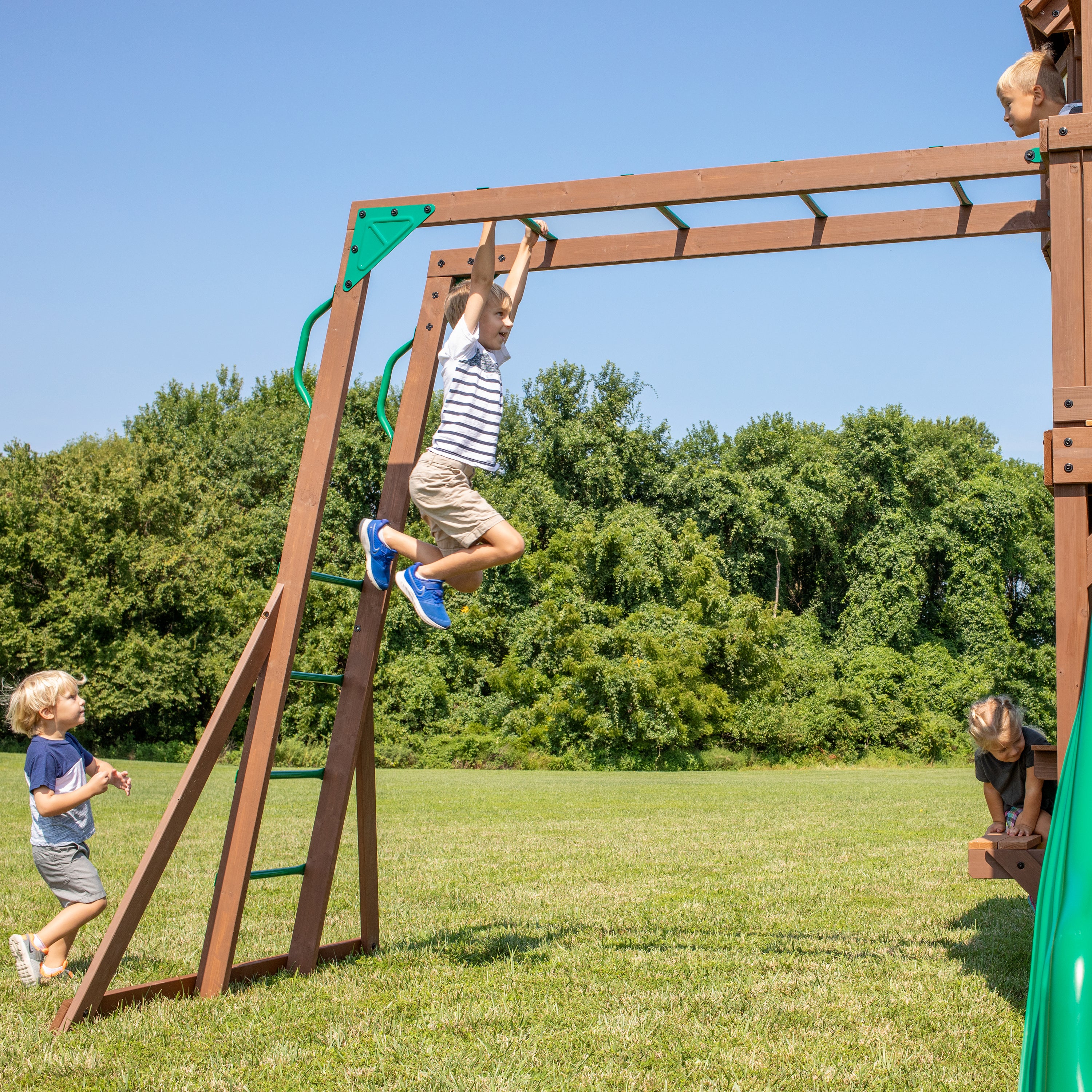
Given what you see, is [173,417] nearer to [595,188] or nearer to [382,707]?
[382,707]

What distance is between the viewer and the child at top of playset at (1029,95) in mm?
5758

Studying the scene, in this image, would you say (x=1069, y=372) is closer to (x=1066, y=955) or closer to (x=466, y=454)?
(x=466, y=454)

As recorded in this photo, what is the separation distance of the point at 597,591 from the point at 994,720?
30980 mm

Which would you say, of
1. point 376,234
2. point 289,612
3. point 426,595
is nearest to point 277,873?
point 289,612

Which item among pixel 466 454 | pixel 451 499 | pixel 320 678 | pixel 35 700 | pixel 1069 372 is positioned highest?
pixel 1069 372

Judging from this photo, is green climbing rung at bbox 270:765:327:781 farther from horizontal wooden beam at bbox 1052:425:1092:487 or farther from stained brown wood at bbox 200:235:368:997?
horizontal wooden beam at bbox 1052:425:1092:487

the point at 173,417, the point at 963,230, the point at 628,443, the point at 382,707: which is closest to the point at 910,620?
the point at 628,443

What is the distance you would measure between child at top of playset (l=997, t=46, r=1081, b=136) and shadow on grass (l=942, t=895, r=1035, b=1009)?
13.9ft

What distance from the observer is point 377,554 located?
5.49 metres

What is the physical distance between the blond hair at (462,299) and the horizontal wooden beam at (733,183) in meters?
0.53

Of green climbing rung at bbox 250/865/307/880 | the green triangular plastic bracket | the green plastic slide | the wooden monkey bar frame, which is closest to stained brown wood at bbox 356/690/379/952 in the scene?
the wooden monkey bar frame

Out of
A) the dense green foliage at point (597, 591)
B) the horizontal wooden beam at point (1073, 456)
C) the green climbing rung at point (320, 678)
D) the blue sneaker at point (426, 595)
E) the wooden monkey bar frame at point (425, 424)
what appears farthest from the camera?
the dense green foliage at point (597, 591)

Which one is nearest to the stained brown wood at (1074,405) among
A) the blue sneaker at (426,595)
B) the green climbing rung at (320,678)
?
the blue sneaker at (426,595)

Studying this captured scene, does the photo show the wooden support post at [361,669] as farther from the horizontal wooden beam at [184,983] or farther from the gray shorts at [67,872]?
the gray shorts at [67,872]
